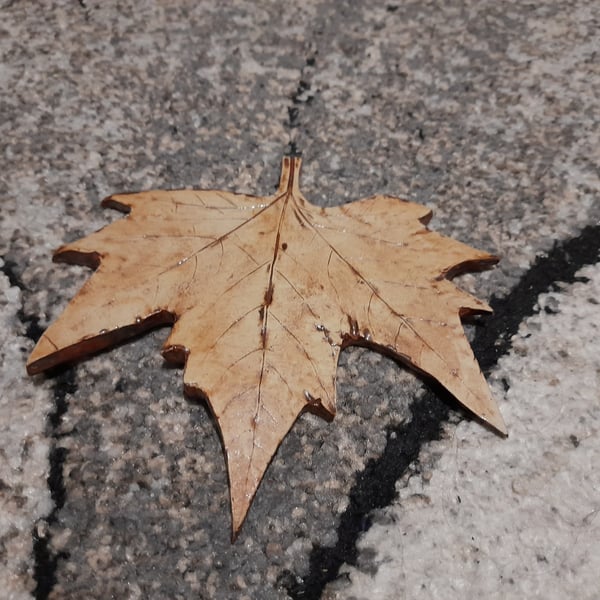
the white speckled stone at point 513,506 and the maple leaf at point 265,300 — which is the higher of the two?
the maple leaf at point 265,300

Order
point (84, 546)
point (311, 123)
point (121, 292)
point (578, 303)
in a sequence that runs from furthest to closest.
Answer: point (311, 123)
point (578, 303)
point (121, 292)
point (84, 546)

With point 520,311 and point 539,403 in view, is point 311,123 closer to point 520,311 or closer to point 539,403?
point 520,311

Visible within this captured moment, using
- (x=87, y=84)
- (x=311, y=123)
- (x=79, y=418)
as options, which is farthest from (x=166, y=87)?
(x=79, y=418)

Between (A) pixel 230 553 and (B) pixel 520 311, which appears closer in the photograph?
(A) pixel 230 553

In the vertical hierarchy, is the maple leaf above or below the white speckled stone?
above

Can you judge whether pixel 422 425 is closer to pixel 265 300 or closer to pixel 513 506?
pixel 513 506
